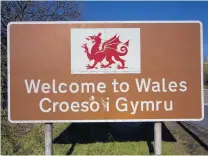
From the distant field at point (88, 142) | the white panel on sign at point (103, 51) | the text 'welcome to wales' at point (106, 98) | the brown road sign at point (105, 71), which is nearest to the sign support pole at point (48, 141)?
the brown road sign at point (105, 71)

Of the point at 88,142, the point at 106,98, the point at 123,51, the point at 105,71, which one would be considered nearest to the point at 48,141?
the point at 106,98

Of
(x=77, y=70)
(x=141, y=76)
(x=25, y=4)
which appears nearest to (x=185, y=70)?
(x=141, y=76)

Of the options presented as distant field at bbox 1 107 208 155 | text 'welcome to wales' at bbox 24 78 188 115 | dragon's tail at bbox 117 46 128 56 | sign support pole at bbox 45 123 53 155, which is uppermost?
dragon's tail at bbox 117 46 128 56

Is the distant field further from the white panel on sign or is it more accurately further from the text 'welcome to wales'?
the white panel on sign

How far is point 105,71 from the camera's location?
185 inches

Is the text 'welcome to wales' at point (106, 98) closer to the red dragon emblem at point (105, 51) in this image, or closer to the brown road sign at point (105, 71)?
the brown road sign at point (105, 71)

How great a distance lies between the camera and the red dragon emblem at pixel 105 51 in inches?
184

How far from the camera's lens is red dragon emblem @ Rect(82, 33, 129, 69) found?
467cm

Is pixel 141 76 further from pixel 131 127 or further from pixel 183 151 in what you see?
pixel 131 127

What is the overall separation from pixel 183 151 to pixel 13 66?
3.48 meters

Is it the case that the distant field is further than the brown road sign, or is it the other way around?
the distant field

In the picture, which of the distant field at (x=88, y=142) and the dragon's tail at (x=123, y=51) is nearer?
the dragon's tail at (x=123, y=51)

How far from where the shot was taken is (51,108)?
4684 mm

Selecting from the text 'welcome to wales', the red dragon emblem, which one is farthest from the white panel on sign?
the text 'welcome to wales'
